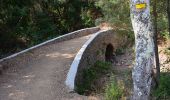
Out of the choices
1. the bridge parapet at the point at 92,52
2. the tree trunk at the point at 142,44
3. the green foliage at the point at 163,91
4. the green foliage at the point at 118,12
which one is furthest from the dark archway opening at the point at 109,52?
the tree trunk at the point at 142,44

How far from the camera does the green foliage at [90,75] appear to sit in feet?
35.8

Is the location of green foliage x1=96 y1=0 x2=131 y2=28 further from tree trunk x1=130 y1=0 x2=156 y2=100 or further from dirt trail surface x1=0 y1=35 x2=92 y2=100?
tree trunk x1=130 y1=0 x2=156 y2=100

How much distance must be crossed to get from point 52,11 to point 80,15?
2.03 metres

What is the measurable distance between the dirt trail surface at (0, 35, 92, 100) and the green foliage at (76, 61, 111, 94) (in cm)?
59

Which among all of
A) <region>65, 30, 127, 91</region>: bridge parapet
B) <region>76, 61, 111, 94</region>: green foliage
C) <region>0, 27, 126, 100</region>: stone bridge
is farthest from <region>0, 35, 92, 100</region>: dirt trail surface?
<region>76, 61, 111, 94</region>: green foliage

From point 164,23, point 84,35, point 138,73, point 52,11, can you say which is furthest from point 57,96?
point 52,11

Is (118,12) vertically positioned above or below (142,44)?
below

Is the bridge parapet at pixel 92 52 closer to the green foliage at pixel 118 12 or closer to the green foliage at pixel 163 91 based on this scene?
the green foliage at pixel 118 12

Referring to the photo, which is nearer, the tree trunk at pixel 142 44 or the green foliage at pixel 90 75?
the tree trunk at pixel 142 44

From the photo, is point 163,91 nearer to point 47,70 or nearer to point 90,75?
point 90,75

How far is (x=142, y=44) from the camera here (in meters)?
7.72

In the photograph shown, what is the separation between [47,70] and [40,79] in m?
1.01

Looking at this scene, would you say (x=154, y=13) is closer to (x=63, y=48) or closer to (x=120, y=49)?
(x=63, y=48)

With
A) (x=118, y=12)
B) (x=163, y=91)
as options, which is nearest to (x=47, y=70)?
(x=163, y=91)
